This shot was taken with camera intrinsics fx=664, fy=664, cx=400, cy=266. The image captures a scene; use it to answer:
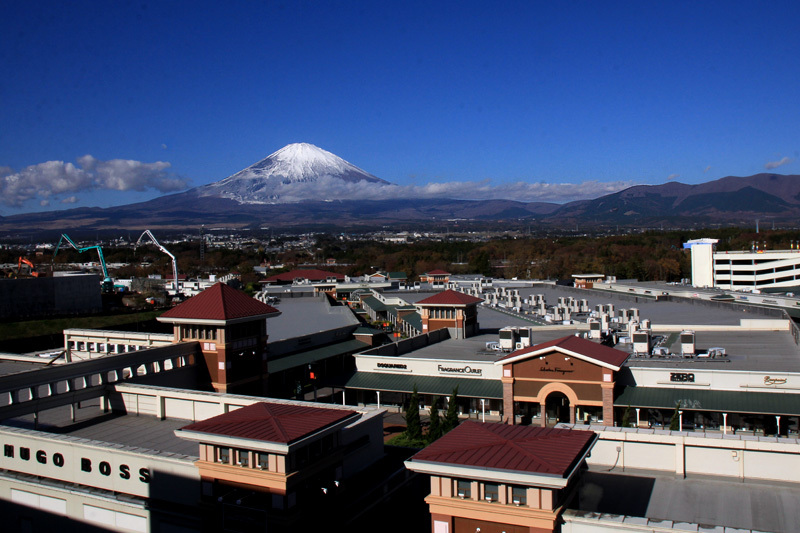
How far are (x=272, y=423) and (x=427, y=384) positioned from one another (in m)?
17.7

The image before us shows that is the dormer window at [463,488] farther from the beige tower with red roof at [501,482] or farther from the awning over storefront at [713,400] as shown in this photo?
the awning over storefront at [713,400]

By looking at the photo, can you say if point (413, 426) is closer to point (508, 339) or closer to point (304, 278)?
point (508, 339)

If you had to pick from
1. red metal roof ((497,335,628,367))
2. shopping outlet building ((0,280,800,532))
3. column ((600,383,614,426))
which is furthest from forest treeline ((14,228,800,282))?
column ((600,383,614,426))

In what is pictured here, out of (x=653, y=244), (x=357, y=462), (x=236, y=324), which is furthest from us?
(x=653, y=244)

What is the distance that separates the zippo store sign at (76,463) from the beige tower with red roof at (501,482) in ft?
25.6

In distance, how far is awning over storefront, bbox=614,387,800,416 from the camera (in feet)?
80.8

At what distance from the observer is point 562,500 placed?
1200cm

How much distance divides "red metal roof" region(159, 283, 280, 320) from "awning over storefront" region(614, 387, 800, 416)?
1589 centimetres

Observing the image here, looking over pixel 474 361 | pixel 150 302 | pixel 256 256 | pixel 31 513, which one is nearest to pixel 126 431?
pixel 31 513

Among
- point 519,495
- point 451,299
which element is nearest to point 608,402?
point 519,495

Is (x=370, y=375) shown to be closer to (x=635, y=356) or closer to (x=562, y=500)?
(x=635, y=356)

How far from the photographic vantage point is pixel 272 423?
14.7 m

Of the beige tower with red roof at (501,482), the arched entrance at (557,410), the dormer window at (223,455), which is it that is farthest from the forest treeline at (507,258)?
the dormer window at (223,455)

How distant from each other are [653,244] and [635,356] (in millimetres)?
127077
